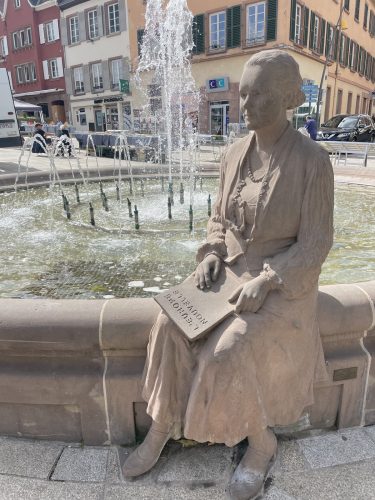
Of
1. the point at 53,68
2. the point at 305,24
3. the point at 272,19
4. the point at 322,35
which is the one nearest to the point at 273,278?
the point at 272,19

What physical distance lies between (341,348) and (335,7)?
3157cm

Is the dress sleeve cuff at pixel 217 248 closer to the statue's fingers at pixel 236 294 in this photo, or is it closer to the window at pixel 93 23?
the statue's fingers at pixel 236 294

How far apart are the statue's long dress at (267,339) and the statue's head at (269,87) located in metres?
0.15

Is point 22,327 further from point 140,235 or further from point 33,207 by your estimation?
point 33,207

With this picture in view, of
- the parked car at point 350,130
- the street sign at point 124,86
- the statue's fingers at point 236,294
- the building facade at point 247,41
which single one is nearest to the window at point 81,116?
the street sign at point 124,86

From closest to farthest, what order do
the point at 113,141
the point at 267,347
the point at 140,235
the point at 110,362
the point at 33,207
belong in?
the point at 267,347, the point at 110,362, the point at 140,235, the point at 33,207, the point at 113,141

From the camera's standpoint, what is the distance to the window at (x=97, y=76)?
Result: 104ft

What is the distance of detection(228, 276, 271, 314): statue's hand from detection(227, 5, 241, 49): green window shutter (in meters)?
24.6

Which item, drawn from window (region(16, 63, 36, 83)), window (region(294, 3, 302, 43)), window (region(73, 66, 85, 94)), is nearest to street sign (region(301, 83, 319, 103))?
window (region(294, 3, 302, 43))

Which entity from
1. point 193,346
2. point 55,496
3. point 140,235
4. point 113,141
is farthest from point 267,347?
point 113,141

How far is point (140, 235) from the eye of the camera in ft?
17.2

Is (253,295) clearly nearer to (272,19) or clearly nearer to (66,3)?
(272,19)

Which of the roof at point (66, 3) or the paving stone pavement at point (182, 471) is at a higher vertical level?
the roof at point (66, 3)

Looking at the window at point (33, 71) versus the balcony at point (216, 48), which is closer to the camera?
the balcony at point (216, 48)
